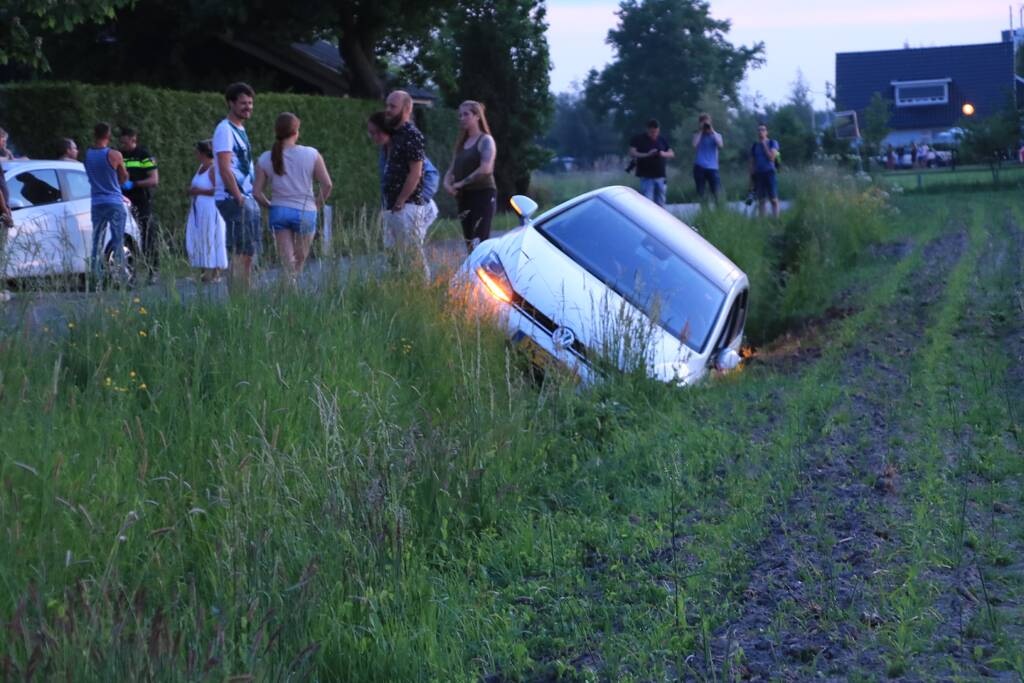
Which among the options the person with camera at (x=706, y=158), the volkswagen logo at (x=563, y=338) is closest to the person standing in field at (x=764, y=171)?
the person with camera at (x=706, y=158)

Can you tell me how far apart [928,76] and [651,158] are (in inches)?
2795

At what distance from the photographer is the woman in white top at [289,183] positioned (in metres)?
10.6

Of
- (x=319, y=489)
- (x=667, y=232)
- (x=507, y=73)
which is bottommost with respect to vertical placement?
(x=319, y=489)

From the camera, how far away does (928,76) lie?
85.6 meters

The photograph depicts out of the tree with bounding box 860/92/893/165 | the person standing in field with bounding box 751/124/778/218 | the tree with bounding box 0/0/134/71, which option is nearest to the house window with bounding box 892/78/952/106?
the tree with bounding box 860/92/893/165

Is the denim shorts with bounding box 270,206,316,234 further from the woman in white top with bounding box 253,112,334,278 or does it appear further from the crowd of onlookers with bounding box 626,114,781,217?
the crowd of onlookers with bounding box 626,114,781,217

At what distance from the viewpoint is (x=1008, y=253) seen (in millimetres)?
16641

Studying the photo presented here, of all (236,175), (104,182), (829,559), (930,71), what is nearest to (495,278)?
(236,175)

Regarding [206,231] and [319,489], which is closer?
[319,489]

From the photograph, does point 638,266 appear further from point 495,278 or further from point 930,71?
point 930,71

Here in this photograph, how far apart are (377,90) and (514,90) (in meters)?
3.20

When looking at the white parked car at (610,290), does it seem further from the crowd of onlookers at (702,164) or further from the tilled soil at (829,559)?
the crowd of onlookers at (702,164)

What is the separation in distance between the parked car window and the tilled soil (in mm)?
10370

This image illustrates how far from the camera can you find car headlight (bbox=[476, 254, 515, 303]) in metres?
8.80
